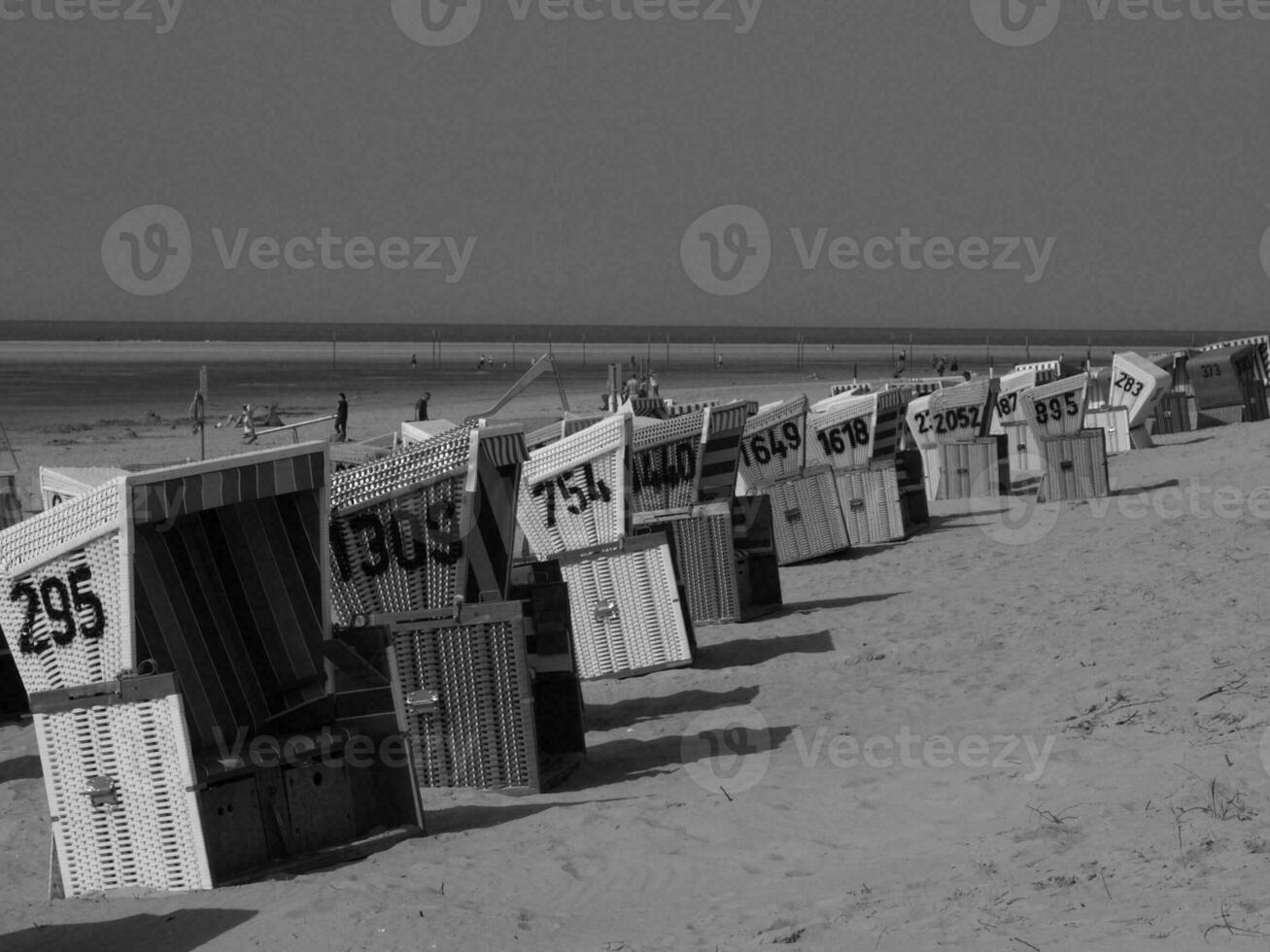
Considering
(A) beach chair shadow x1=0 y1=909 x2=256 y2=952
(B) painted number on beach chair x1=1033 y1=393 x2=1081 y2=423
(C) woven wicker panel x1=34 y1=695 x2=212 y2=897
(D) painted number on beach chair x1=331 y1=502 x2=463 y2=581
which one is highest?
(B) painted number on beach chair x1=1033 y1=393 x2=1081 y2=423

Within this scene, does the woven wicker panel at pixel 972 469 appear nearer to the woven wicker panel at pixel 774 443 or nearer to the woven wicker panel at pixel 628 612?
the woven wicker panel at pixel 774 443

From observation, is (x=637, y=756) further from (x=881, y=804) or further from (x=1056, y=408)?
(x=1056, y=408)

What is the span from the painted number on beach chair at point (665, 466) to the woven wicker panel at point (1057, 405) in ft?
29.0

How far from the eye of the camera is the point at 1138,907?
4.93m

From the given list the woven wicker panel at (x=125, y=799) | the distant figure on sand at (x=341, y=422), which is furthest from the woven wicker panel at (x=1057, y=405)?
the distant figure on sand at (x=341, y=422)

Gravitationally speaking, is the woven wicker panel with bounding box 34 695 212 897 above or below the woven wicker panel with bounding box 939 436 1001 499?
below

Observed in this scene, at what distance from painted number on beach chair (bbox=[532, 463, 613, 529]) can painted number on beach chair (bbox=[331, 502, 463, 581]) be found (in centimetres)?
270

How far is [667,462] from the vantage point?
13188 millimetres

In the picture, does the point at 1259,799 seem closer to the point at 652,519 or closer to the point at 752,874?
the point at 752,874

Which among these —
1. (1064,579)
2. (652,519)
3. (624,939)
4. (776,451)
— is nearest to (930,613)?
(1064,579)

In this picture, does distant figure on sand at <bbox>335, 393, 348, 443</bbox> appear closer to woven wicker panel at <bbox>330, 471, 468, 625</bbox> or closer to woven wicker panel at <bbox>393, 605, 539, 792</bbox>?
woven wicker panel at <bbox>330, 471, 468, 625</bbox>

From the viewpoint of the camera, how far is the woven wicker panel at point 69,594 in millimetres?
6395

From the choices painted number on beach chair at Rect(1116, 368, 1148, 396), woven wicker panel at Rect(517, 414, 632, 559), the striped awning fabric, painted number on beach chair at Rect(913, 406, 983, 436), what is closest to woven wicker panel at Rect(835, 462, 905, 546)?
painted number on beach chair at Rect(913, 406, 983, 436)

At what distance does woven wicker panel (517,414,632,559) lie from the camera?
1100cm
